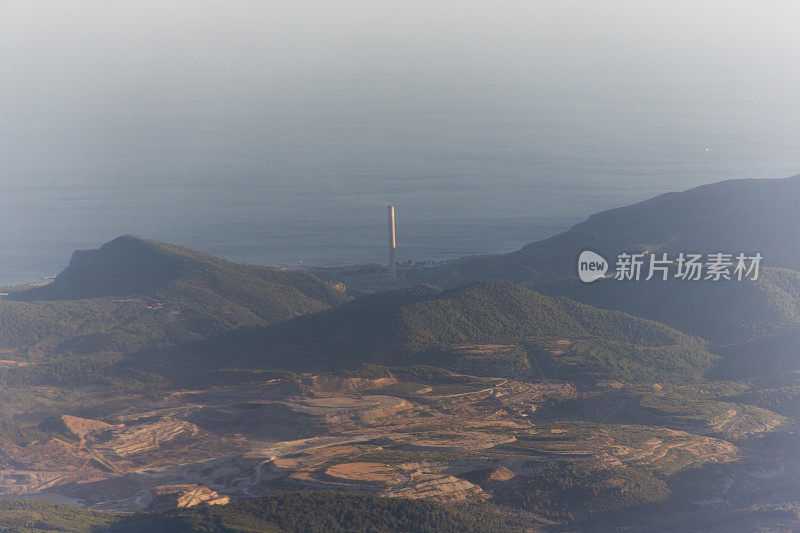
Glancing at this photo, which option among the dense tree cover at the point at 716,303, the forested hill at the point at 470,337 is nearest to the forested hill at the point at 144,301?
the forested hill at the point at 470,337

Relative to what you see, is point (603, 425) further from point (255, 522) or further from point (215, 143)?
point (215, 143)

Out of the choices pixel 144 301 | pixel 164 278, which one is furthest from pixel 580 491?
pixel 164 278

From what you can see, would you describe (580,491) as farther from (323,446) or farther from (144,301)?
(144,301)

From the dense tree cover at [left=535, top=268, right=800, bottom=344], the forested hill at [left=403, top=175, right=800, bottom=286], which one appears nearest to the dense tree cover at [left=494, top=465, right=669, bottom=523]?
the dense tree cover at [left=535, top=268, right=800, bottom=344]

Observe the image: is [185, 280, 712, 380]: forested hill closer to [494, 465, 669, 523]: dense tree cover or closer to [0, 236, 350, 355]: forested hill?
[0, 236, 350, 355]: forested hill

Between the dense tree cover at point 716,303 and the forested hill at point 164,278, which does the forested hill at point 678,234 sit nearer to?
the dense tree cover at point 716,303

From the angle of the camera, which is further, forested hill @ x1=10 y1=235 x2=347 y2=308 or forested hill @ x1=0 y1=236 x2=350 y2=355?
forested hill @ x1=10 y1=235 x2=347 y2=308

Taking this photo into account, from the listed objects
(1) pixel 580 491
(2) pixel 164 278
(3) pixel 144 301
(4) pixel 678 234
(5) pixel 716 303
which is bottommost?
(1) pixel 580 491

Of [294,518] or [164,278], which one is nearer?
[294,518]

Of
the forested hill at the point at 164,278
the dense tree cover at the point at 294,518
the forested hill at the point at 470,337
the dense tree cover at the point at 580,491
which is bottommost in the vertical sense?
the dense tree cover at the point at 580,491
